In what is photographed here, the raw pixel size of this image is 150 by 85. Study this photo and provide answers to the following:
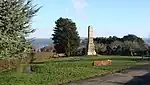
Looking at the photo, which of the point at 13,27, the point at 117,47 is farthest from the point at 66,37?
the point at 13,27

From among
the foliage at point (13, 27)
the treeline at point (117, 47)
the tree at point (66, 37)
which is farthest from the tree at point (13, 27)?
the tree at point (66, 37)

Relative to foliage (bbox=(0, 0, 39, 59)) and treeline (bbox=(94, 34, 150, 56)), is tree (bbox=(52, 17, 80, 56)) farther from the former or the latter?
foliage (bbox=(0, 0, 39, 59))

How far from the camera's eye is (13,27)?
19609 millimetres

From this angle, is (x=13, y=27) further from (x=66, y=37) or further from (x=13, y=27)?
(x=66, y=37)

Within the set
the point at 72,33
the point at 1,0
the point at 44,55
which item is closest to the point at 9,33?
the point at 1,0

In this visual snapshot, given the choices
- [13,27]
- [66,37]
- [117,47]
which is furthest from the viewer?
[66,37]

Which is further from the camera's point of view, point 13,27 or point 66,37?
point 66,37

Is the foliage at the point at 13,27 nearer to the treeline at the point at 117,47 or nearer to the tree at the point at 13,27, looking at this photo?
the tree at the point at 13,27

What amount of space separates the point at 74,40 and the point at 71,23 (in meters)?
4.84

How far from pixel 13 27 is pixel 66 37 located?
5891 cm

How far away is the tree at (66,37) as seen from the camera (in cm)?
7694

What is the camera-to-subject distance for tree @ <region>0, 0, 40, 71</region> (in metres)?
19.2

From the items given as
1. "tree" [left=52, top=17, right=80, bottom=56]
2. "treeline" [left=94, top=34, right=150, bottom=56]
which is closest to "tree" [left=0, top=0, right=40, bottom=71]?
"treeline" [left=94, top=34, right=150, bottom=56]

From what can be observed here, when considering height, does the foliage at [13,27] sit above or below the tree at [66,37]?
below
